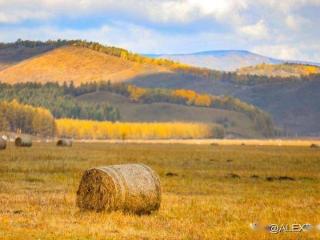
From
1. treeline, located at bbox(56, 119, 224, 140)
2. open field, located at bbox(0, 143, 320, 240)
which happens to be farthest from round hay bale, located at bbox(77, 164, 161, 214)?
treeline, located at bbox(56, 119, 224, 140)

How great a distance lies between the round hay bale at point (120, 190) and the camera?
60.3 ft

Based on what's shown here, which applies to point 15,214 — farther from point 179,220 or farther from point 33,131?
point 33,131

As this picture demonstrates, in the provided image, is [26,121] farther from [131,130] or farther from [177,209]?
[177,209]

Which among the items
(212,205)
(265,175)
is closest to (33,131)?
(265,175)

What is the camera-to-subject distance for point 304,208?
2030 centimetres

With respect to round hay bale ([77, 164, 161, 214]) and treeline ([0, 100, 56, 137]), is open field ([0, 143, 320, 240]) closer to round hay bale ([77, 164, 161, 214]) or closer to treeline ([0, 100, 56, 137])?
round hay bale ([77, 164, 161, 214])

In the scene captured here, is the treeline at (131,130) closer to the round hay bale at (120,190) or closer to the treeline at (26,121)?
the treeline at (26,121)

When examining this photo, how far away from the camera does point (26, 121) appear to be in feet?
499

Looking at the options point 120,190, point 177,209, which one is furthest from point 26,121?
point 120,190

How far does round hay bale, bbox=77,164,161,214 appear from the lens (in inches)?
724

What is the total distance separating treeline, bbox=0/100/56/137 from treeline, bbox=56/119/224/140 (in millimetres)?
10704

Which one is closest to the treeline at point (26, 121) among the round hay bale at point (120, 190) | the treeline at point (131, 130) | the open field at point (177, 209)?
the treeline at point (131, 130)

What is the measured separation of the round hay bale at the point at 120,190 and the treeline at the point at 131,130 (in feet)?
475

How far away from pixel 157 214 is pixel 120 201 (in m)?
1.14
